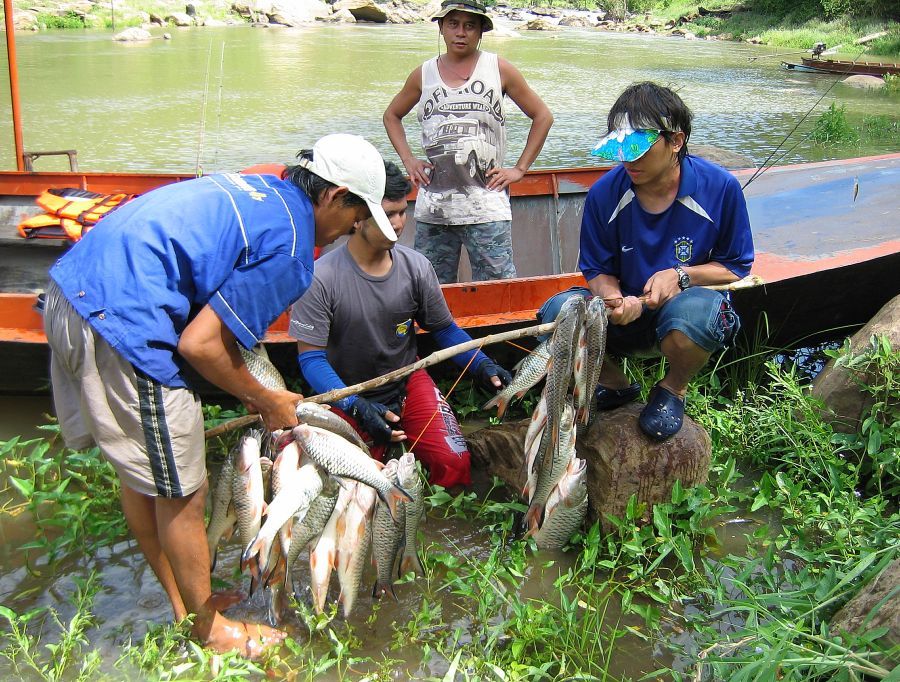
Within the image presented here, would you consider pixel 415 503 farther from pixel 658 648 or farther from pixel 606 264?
pixel 606 264

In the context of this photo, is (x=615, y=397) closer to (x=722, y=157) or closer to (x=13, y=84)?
(x=13, y=84)

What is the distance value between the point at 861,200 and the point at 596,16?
54.1 meters

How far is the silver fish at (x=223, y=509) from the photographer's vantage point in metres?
3.13

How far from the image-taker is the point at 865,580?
9.77 ft

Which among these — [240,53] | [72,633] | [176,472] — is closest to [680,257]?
[176,472]

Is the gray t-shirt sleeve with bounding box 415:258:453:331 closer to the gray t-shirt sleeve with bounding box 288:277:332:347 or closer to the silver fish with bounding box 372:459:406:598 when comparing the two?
the gray t-shirt sleeve with bounding box 288:277:332:347

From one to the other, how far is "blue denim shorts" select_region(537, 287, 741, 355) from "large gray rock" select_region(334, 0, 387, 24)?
42724 mm

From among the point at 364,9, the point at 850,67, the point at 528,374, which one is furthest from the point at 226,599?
the point at 364,9

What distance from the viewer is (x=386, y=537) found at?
3.20 m

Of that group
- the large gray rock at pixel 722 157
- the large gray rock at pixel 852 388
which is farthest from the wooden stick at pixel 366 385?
the large gray rock at pixel 722 157

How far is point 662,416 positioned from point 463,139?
2220 millimetres

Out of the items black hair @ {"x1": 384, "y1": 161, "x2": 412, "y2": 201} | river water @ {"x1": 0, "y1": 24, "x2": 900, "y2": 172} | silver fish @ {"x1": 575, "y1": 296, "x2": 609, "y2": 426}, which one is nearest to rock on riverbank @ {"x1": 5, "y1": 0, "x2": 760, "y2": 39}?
river water @ {"x1": 0, "y1": 24, "x2": 900, "y2": 172}

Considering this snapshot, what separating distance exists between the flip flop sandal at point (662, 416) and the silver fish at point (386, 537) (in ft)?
4.05

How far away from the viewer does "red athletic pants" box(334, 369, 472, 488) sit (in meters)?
4.13
